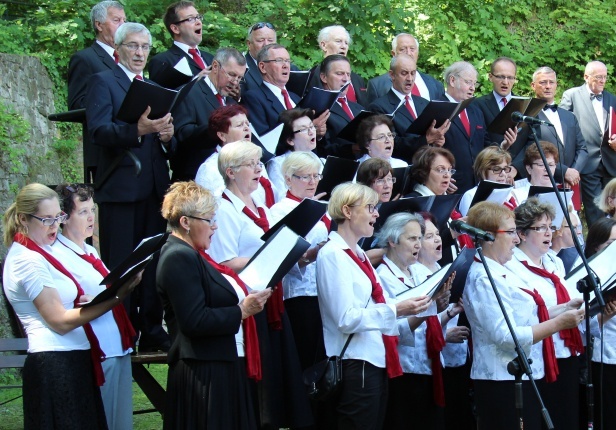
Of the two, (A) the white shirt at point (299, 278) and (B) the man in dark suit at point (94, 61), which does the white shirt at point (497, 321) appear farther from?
(B) the man in dark suit at point (94, 61)

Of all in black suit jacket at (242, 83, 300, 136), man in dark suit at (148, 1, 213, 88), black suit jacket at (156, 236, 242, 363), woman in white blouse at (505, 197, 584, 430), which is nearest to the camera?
black suit jacket at (156, 236, 242, 363)

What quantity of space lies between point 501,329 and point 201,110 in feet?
9.20

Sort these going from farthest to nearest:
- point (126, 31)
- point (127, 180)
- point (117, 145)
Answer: point (126, 31) < point (127, 180) < point (117, 145)

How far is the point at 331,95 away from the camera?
7.39 m

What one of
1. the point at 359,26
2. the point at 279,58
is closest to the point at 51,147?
the point at 359,26

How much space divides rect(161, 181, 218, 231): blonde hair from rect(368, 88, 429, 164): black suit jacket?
3.25 m

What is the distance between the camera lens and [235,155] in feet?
19.7

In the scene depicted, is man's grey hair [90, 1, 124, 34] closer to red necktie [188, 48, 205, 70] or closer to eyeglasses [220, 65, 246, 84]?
red necktie [188, 48, 205, 70]

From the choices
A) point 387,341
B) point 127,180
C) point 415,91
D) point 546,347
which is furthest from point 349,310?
point 415,91

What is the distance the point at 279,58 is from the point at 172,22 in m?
0.94

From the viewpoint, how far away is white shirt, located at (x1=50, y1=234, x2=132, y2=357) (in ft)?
18.4

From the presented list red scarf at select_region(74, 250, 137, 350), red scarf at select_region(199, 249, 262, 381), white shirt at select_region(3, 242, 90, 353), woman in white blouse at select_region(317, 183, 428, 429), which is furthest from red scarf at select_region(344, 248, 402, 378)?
white shirt at select_region(3, 242, 90, 353)

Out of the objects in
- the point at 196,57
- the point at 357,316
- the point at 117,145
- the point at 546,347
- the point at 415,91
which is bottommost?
A: the point at 546,347

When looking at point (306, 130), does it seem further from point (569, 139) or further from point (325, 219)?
point (569, 139)
